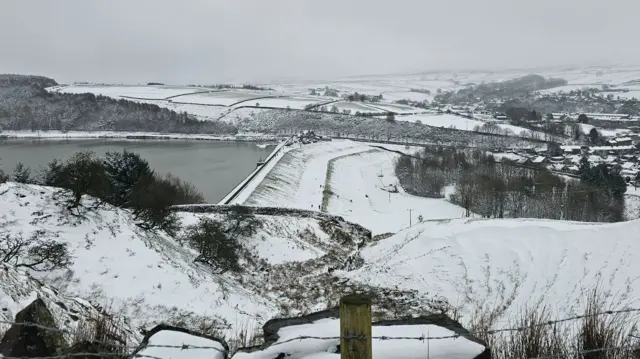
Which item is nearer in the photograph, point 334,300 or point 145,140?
point 334,300

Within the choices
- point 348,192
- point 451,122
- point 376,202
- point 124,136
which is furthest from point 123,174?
point 451,122

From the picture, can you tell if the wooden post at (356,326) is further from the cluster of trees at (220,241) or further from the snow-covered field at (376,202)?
the snow-covered field at (376,202)

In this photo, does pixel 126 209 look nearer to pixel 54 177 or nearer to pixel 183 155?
pixel 54 177

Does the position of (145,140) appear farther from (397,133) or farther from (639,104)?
(639,104)

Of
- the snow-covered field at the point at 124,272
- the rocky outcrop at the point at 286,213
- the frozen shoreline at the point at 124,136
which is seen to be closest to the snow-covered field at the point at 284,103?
the frozen shoreline at the point at 124,136

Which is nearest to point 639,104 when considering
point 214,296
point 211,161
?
point 211,161

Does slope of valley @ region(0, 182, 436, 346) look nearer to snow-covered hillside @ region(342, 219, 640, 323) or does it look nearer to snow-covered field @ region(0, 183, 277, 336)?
snow-covered field @ region(0, 183, 277, 336)
